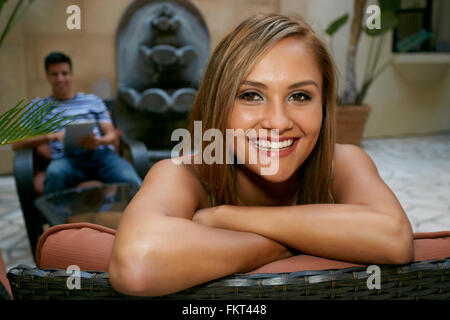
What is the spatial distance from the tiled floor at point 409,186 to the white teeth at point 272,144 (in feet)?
6.30

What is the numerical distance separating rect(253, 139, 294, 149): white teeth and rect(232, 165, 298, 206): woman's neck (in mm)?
200

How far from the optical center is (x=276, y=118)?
0.94 m

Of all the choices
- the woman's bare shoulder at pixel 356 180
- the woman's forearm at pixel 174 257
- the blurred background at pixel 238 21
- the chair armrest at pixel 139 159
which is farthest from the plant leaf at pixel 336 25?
the woman's forearm at pixel 174 257

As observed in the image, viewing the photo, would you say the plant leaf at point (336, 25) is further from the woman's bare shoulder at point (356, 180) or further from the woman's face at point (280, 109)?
the woman's face at point (280, 109)

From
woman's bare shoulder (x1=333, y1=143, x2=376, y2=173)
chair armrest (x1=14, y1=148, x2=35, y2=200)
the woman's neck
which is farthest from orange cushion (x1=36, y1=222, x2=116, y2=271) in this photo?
chair armrest (x1=14, y1=148, x2=35, y2=200)

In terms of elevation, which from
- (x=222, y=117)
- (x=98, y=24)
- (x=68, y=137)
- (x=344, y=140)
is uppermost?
(x=98, y=24)

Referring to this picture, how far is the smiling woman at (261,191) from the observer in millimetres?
745

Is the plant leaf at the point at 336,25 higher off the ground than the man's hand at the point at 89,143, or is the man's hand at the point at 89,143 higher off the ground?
the plant leaf at the point at 336,25

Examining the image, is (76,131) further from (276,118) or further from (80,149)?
(276,118)

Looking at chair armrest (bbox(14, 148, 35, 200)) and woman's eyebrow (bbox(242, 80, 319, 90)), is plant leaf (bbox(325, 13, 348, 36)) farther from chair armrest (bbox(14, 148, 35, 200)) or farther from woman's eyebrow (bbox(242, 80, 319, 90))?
woman's eyebrow (bbox(242, 80, 319, 90))
